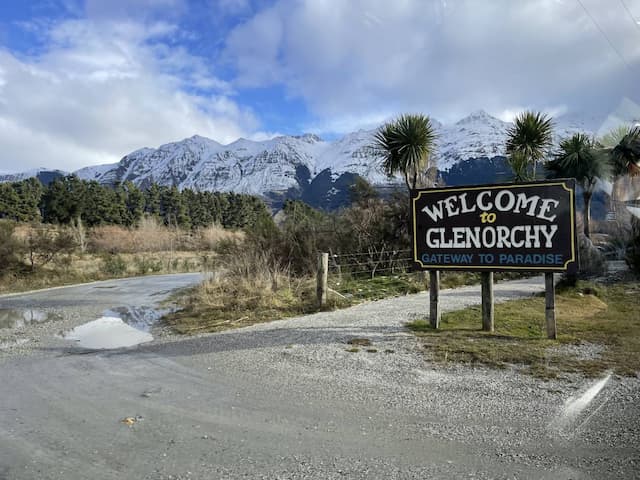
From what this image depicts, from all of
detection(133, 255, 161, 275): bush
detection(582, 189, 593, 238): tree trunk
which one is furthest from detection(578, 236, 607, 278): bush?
detection(133, 255, 161, 275): bush

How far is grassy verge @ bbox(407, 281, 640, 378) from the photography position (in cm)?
598

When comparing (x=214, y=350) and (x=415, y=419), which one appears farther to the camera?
(x=214, y=350)

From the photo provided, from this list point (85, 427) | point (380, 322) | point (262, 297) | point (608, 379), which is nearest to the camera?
point (85, 427)

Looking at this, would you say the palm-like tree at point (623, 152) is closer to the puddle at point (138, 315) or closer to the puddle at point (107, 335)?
the puddle at point (107, 335)

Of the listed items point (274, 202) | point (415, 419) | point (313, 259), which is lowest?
point (415, 419)

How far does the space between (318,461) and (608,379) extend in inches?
146

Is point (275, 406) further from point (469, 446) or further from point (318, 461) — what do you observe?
point (469, 446)

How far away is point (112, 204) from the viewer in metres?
60.3

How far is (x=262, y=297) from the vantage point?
36.9 feet

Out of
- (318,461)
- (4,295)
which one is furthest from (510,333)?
(4,295)

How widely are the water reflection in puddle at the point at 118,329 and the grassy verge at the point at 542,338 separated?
5306 mm

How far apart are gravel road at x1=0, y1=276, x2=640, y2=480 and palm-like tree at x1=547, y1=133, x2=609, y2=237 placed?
14.4 metres

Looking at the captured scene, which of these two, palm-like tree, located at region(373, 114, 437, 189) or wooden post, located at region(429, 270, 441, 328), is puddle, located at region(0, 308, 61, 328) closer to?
wooden post, located at region(429, 270, 441, 328)

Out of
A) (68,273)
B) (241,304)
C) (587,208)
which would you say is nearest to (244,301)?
(241,304)
